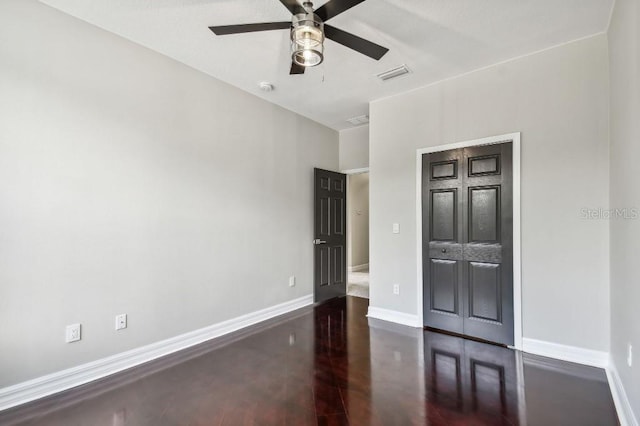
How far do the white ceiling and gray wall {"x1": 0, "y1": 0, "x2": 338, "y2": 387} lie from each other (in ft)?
0.89

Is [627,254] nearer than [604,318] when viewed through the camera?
Yes

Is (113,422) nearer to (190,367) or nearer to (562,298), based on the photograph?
(190,367)

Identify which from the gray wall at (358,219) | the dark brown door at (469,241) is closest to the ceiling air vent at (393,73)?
the dark brown door at (469,241)

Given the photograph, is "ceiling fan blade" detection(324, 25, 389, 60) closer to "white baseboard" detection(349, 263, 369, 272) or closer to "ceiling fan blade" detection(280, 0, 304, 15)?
"ceiling fan blade" detection(280, 0, 304, 15)

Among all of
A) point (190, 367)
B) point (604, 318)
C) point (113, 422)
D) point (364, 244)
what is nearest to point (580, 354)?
point (604, 318)

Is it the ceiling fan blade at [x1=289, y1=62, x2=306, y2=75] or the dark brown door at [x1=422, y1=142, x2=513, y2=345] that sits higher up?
the ceiling fan blade at [x1=289, y1=62, x2=306, y2=75]

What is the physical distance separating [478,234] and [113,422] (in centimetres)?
352

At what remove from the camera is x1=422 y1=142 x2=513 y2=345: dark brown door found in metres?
3.08

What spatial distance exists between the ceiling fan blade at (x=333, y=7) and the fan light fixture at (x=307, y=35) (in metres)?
0.05

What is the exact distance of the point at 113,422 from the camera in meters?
1.94

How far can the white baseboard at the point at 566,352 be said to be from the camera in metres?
2.60

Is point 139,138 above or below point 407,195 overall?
above

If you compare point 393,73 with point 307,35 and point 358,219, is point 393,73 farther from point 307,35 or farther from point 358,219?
point 358,219

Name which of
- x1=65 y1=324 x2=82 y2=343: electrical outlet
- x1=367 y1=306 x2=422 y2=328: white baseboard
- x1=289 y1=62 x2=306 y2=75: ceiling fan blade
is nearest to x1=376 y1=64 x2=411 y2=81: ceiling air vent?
x1=289 y1=62 x2=306 y2=75: ceiling fan blade
